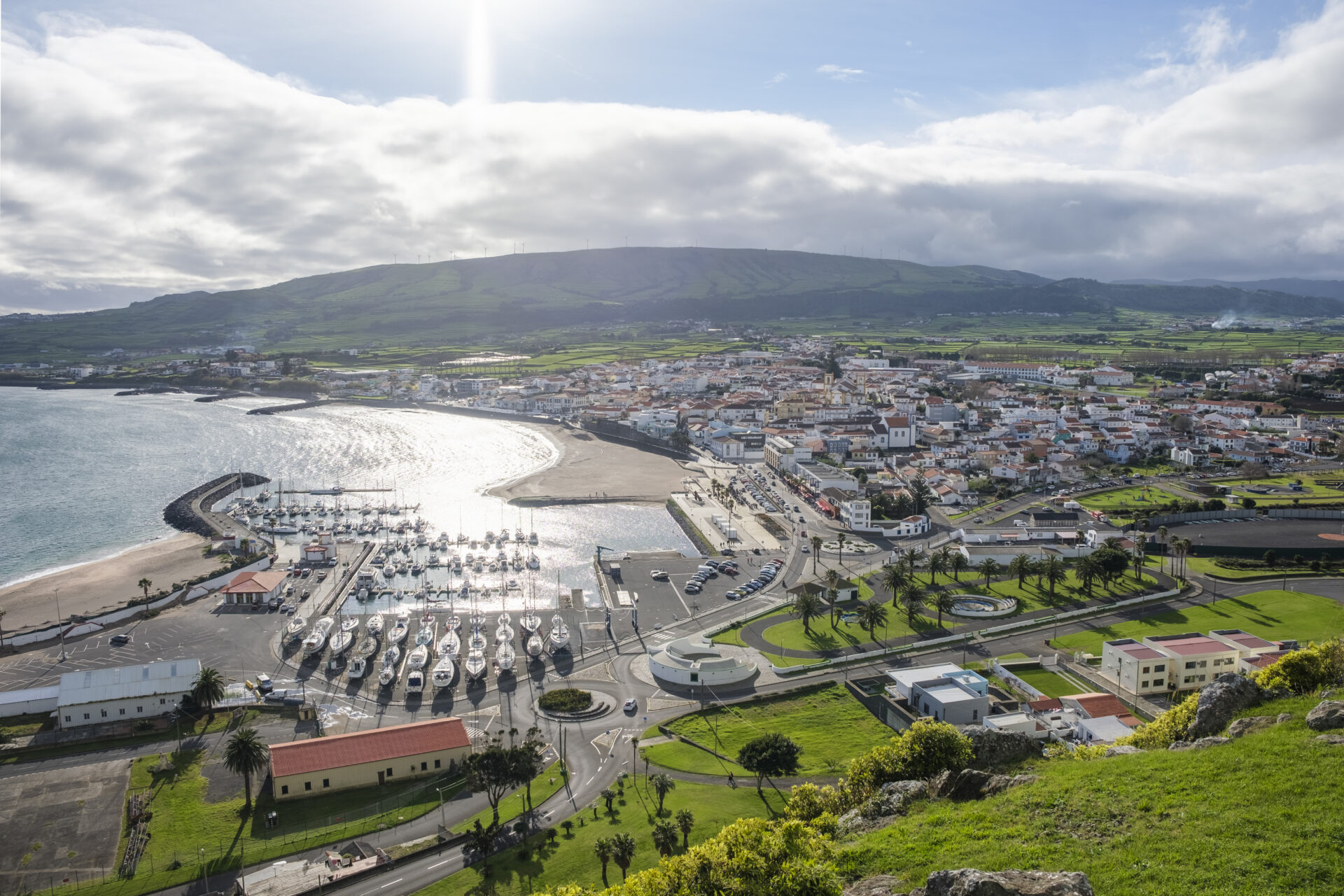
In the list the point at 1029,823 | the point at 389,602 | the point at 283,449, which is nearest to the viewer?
the point at 1029,823

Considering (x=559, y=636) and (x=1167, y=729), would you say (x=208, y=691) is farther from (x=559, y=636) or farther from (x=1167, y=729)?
(x=1167, y=729)

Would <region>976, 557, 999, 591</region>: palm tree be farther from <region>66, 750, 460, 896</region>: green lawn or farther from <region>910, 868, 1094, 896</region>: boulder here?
<region>910, 868, 1094, 896</region>: boulder

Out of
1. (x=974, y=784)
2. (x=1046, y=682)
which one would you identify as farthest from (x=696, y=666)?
(x=974, y=784)

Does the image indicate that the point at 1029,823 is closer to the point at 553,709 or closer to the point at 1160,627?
the point at 553,709

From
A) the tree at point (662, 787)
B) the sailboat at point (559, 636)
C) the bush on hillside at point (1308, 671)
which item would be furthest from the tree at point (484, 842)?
the bush on hillside at point (1308, 671)

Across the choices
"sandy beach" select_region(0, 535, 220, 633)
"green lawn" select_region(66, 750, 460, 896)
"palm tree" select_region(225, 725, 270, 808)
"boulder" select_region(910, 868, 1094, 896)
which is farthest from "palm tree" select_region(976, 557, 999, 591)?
"sandy beach" select_region(0, 535, 220, 633)

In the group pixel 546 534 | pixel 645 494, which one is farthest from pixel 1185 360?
pixel 546 534
